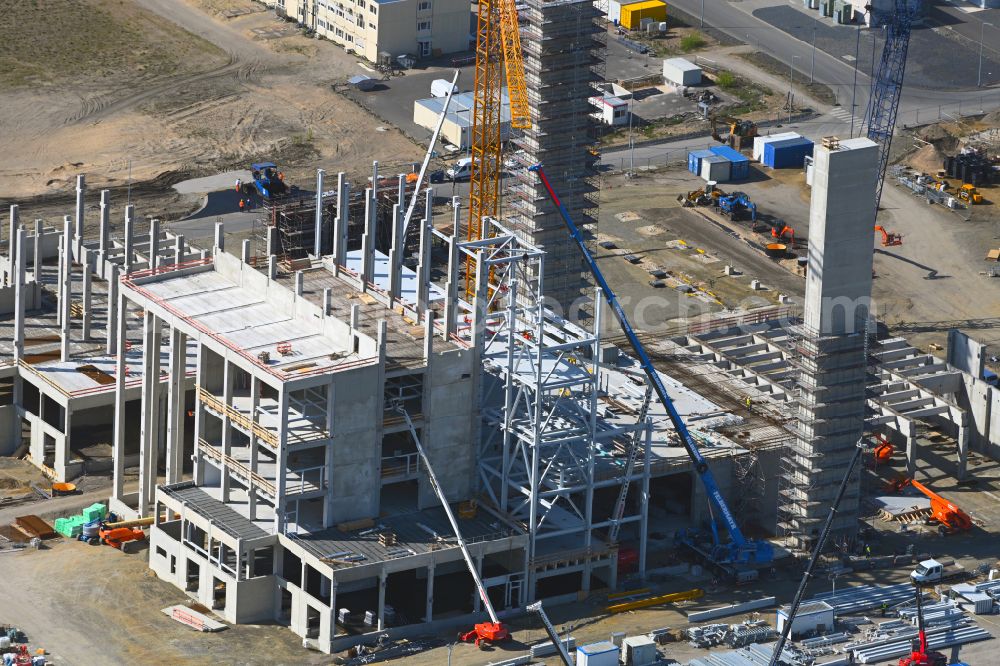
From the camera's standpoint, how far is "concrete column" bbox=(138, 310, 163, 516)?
157 m

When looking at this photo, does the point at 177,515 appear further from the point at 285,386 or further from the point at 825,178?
the point at 825,178

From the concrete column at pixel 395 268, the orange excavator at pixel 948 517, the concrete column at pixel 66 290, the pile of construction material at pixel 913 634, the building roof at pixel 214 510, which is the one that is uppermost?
the concrete column at pixel 395 268

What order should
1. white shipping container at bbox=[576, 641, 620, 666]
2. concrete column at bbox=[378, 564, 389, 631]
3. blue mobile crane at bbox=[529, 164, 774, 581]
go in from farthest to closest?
blue mobile crane at bbox=[529, 164, 774, 581] < concrete column at bbox=[378, 564, 389, 631] < white shipping container at bbox=[576, 641, 620, 666]

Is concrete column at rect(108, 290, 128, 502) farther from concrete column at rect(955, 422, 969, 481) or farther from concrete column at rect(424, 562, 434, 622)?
concrete column at rect(955, 422, 969, 481)

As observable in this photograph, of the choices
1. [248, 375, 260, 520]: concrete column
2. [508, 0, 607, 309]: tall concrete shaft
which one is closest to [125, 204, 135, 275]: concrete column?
[248, 375, 260, 520]: concrete column

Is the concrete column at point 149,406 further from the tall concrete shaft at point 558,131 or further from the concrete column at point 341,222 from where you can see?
the tall concrete shaft at point 558,131

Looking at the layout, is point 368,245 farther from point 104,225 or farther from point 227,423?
point 104,225

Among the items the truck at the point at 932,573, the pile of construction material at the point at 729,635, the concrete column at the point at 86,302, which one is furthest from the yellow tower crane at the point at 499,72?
the truck at the point at 932,573

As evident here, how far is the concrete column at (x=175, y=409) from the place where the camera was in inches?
6161

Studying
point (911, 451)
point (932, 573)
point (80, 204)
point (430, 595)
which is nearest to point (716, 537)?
point (932, 573)

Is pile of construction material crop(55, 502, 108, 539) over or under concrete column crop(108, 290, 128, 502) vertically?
under

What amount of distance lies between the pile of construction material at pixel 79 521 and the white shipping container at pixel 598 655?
114ft

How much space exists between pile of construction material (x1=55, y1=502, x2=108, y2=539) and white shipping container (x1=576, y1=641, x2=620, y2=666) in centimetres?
3477

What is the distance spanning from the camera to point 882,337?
609ft
